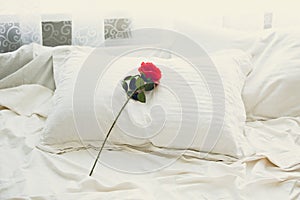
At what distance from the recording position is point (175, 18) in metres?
2.17

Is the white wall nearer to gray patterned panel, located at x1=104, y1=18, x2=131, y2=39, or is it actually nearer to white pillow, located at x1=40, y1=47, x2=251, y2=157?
gray patterned panel, located at x1=104, y1=18, x2=131, y2=39

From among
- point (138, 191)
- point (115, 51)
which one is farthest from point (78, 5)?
point (138, 191)

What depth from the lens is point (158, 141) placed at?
1.58 meters

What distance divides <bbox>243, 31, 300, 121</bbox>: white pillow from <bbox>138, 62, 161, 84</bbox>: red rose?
0.37m

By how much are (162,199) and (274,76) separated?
73 cm

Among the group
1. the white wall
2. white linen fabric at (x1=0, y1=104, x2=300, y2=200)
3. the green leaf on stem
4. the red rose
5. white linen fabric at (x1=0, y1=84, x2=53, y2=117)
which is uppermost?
the white wall

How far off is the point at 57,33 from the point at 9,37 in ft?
0.66

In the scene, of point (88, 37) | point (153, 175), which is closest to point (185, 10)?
point (88, 37)

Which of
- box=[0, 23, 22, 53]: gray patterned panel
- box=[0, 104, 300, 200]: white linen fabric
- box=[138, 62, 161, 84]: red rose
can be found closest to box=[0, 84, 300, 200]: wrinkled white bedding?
box=[0, 104, 300, 200]: white linen fabric

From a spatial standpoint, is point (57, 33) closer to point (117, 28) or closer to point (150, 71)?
point (117, 28)

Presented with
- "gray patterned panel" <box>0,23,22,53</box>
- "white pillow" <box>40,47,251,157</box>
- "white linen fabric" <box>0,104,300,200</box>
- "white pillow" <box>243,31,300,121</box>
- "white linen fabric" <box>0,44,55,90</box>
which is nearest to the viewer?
"white linen fabric" <box>0,104,300,200</box>

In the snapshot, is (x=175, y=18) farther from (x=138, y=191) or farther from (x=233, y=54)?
(x=138, y=191)

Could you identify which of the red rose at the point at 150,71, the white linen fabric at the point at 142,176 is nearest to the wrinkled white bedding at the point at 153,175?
the white linen fabric at the point at 142,176

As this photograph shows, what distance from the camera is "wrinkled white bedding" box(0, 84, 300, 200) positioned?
1354mm
